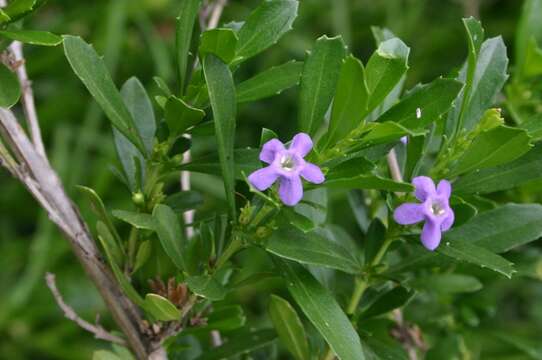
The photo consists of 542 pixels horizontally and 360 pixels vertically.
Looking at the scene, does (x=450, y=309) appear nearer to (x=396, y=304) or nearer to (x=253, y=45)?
(x=396, y=304)

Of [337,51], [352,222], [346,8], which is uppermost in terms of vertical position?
[337,51]

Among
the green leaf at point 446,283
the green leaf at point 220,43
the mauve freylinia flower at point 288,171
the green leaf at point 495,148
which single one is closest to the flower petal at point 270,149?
the mauve freylinia flower at point 288,171

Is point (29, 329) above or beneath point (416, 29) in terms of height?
beneath

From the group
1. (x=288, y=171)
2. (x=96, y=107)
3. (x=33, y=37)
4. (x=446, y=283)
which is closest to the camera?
(x=288, y=171)

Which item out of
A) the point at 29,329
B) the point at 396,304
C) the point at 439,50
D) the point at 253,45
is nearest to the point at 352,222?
the point at 439,50

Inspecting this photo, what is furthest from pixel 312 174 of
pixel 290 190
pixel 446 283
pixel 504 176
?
pixel 446 283

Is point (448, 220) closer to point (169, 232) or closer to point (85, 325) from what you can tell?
point (169, 232)

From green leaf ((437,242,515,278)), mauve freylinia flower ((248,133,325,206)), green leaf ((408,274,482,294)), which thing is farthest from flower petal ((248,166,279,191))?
green leaf ((408,274,482,294))

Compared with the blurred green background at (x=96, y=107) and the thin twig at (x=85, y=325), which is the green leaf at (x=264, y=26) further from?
the blurred green background at (x=96, y=107)
